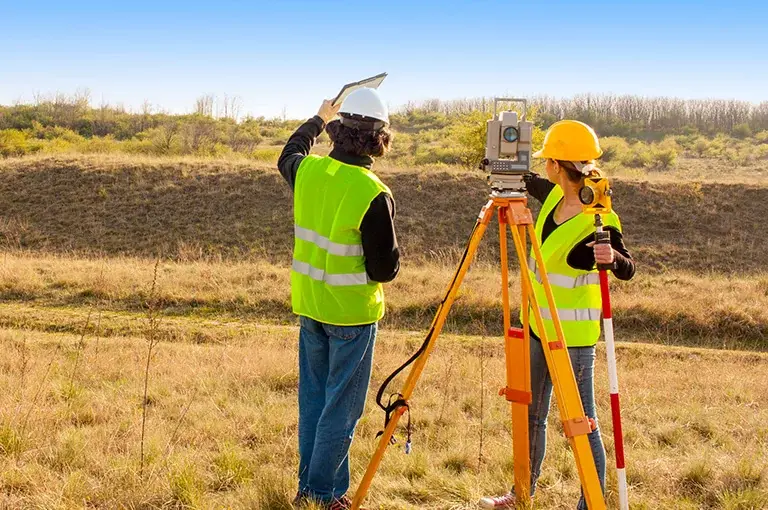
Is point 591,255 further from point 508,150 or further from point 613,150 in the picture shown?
point 613,150

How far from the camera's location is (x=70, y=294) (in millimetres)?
12031

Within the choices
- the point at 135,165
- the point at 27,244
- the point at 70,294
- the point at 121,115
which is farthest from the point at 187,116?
the point at 70,294

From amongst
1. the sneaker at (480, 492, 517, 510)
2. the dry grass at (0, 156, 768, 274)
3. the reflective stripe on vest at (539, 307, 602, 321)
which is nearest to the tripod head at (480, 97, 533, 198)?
the reflective stripe on vest at (539, 307, 602, 321)

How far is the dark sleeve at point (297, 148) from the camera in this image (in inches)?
139

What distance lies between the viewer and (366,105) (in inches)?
120

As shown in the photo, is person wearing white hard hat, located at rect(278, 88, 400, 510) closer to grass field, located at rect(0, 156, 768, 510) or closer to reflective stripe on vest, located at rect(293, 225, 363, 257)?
reflective stripe on vest, located at rect(293, 225, 363, 257)

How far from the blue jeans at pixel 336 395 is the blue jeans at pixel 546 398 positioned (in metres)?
0.85

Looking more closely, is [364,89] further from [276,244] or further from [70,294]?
[276,244]

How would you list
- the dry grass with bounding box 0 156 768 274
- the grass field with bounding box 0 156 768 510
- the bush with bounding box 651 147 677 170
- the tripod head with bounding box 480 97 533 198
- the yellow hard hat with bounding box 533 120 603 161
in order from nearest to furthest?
the tripod head with bounding box 480 97 533 198 < the yellow hard hat with bounding box 533 120 603 161 < the grass field with bounding box 0 156 768 510 < the dry grass with bounding box 0 156 768 274 < the bush with bounding box 651 147 677 170

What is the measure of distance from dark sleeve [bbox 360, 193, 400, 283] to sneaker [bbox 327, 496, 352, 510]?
1.16 meters

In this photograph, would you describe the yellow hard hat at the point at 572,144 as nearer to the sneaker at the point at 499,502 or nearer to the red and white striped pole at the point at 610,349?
the red and white striped pole at the point at 610,349

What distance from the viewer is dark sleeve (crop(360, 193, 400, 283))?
3037mm

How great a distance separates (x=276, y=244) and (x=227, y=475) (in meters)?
→ 15.0

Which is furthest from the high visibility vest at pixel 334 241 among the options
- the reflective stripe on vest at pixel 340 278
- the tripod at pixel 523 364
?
the tripod at pixel 523 364
